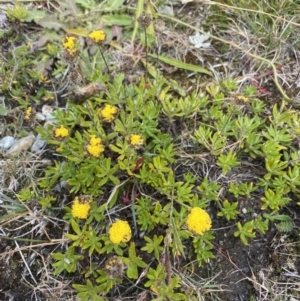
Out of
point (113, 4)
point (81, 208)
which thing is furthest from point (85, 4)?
point (81, 208)

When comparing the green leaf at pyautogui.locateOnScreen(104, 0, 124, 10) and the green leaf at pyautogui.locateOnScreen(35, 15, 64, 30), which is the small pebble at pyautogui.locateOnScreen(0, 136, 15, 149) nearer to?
the green leaf at pyautogui.locateOnScreen(35, 15, 64, 30)

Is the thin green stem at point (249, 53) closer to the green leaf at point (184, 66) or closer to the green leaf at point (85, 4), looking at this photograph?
the green leaf at point (184, 66)

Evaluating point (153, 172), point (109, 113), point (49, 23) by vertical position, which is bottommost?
point (153, 172)

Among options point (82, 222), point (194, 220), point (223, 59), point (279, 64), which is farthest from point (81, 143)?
point (279, 64)

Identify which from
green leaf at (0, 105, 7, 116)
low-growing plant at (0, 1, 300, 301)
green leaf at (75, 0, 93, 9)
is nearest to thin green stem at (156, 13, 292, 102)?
low-growing plant at (0, 1, 300, 301)

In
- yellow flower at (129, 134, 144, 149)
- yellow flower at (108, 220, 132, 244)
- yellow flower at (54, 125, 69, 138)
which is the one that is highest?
yellow flower at (54, 125, 69, 138)

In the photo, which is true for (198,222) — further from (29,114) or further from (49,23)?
(49,23)

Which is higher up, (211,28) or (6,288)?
(211,28)

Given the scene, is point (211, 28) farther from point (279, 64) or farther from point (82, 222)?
point (82, 222)
